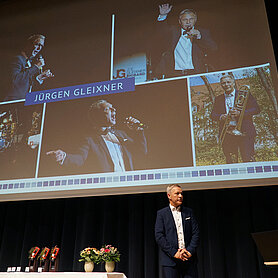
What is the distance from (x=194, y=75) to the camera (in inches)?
138

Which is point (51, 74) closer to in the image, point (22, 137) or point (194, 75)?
point (22, 137)

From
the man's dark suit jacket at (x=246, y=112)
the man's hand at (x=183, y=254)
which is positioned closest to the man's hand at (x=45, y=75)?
the man's dark suit jacket at (x=246, y=112)

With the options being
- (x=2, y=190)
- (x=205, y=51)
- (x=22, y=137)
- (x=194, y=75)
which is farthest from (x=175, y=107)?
(x=2, y=190)

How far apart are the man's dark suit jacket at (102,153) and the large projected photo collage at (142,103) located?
11mm

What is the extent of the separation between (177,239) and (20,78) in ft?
9.22

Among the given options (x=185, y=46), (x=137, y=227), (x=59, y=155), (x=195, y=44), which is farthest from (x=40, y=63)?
(x=137, y=227)

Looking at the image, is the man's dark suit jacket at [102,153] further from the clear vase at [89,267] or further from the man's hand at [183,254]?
the man's hand at [183,254]

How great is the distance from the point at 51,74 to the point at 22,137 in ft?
2.80

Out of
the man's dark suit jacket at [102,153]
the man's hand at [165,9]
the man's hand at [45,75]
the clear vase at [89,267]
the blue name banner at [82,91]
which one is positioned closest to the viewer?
the clear vase at [89,267]

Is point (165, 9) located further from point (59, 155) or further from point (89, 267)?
point (89, 267)

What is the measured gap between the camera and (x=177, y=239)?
2699 millimetres

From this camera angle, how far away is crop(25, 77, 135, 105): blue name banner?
12.2 feet

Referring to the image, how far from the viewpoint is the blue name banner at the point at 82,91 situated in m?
3.71

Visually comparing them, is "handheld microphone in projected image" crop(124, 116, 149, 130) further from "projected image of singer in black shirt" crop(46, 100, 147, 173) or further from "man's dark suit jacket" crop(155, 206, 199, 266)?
"man's dark suit jacket" crop(155, 206, 199, 266)
